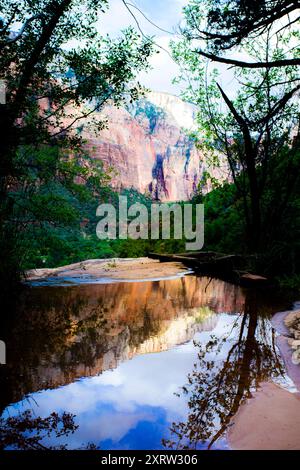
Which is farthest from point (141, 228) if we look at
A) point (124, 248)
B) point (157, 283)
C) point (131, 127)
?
point (131, 127)

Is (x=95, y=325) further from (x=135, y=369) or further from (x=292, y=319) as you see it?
(x=292, y=319)

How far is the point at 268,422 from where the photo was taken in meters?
2.06

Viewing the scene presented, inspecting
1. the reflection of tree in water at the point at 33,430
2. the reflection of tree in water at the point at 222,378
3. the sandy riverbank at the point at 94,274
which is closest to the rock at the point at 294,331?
the reflection of tree in water at the point at 222,378

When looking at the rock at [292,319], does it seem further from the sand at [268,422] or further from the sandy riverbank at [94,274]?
the sandy riverbank at [94,274]

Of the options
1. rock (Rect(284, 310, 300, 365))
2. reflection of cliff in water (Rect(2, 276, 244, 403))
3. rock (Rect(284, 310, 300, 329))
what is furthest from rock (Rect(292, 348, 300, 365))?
reflection of cliff in water (Rect(2, 276, 244, 403))

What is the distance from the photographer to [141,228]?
17531 mm

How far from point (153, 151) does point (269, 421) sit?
11645cm

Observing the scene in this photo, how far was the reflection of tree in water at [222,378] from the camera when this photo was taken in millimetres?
2018

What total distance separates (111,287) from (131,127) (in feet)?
350

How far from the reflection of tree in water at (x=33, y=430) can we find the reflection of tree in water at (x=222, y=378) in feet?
1.88

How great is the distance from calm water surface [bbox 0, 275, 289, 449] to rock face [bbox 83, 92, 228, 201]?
83.5m

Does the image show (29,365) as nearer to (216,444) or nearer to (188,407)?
(188,407)

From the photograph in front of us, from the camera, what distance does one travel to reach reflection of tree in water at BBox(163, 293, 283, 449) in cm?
202
